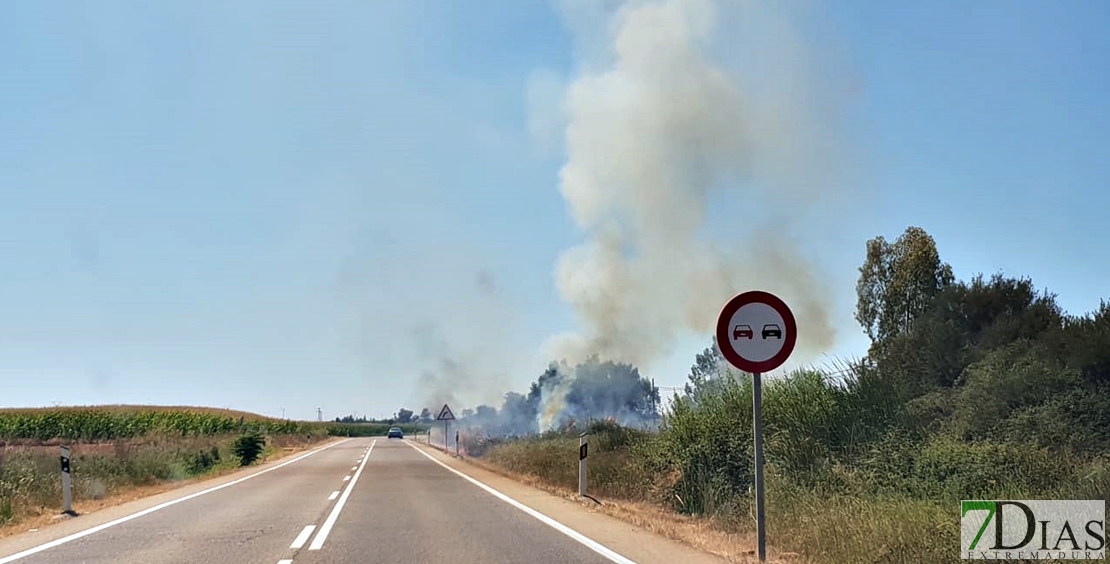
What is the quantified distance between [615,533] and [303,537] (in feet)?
14.5

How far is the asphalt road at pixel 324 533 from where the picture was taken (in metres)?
10.4

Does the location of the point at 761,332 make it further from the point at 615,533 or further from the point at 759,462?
the point at 615,533

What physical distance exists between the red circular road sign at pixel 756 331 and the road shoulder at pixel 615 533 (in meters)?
2.38

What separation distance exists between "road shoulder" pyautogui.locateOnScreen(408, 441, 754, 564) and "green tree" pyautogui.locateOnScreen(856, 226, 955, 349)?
1425 inches

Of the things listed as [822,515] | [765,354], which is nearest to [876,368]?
[822,515]

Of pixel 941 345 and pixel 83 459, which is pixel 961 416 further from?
pixel 83 459

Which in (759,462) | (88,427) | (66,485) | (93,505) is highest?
(88,427)

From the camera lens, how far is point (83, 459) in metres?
27.4

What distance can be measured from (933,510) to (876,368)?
6.99 metres

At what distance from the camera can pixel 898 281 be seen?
5178cm

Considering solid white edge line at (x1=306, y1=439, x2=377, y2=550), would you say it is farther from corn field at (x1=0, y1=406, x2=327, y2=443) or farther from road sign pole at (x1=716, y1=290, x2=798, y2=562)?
corn field at (x1=0, y1=406, x2=327, y2=443)

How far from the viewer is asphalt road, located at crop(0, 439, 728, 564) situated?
10367 millimetres

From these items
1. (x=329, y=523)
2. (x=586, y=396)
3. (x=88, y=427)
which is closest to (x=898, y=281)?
(x=586, y=396)

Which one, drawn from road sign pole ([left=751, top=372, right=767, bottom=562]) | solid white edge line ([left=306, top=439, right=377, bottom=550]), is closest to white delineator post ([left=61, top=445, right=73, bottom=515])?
solid white edge line ([left=306, top=439, right=377, bottom=550])
